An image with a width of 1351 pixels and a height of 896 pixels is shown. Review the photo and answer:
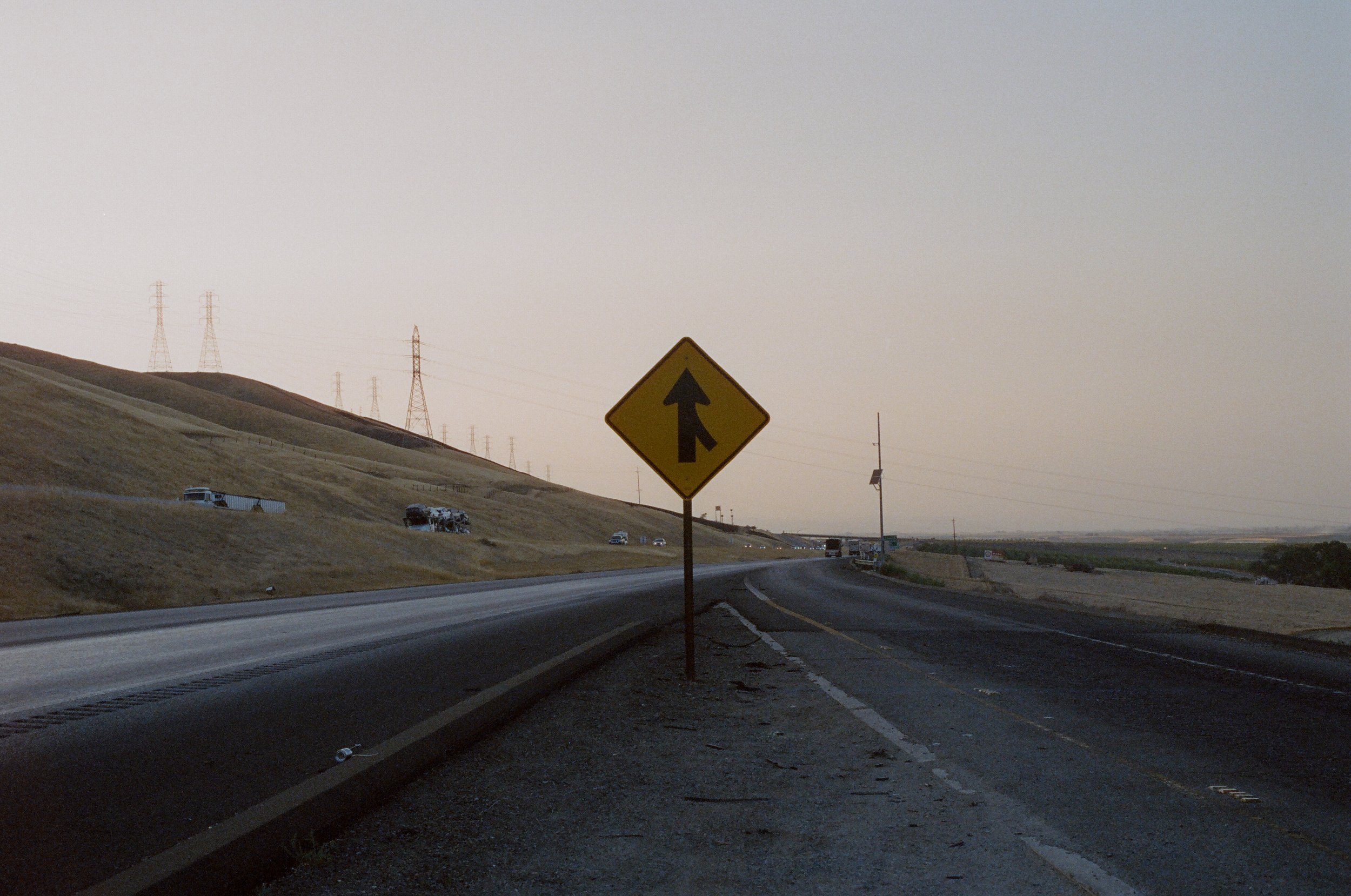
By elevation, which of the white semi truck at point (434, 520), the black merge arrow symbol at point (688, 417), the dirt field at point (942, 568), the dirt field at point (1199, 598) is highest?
the white semi truck at point (434, 520)

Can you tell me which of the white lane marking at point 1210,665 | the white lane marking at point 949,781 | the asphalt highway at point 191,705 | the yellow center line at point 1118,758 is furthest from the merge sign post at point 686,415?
the white lane marking at point 1210,665

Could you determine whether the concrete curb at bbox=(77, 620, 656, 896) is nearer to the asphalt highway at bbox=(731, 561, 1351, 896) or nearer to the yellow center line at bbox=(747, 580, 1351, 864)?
the asphalt highway at bbox=(731, 561, 1351, 896)

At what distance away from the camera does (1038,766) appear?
6.26 metres

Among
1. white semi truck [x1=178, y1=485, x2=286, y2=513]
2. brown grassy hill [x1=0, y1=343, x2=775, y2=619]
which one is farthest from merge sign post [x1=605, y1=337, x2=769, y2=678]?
white semi truck [x1=178, y1=485, x2=286, y2=513]

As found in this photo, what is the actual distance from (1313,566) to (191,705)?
9080 centimetres

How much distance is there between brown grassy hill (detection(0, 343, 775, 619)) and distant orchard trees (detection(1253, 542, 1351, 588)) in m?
51.5

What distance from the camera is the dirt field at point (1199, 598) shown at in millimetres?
26281

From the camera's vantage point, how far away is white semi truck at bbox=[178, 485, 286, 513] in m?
54.9

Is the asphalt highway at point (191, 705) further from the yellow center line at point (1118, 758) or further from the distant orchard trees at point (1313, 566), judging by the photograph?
the distant orchard trees at point (1313, 566)

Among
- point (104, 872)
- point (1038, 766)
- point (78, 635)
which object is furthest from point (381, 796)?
point (78, 635)

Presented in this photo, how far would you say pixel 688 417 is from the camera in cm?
1016

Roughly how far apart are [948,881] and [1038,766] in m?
2.48

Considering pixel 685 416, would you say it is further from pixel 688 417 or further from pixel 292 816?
pixel 292 816

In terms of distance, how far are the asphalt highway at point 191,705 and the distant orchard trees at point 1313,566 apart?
7631cm
